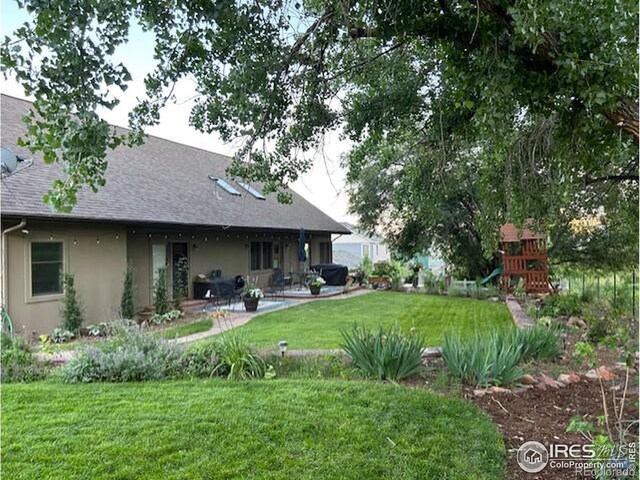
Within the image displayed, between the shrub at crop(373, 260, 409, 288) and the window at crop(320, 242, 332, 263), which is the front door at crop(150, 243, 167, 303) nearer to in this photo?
the shrub at crop(373, 260, 409, 288)

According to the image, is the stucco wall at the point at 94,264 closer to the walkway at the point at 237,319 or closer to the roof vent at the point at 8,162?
the roof vent at the point at 8,162

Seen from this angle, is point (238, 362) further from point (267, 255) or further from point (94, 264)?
point (267, 255)

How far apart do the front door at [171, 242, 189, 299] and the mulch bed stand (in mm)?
11263

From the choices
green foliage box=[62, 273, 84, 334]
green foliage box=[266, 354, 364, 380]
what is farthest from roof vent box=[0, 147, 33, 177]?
green foliage box=[266, 354, 364, 380]

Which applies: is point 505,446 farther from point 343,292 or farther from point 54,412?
point 343,292

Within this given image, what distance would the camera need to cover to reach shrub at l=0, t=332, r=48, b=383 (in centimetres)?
596

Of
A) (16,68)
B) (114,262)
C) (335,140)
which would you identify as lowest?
(114,262)

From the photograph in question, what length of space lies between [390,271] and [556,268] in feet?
23.0

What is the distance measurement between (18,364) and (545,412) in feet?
21.1

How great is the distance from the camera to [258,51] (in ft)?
14.3

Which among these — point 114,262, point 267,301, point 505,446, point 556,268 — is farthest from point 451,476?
point 556,268

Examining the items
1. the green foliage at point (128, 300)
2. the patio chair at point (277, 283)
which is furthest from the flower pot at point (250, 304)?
the patio chair at point (277, 283)

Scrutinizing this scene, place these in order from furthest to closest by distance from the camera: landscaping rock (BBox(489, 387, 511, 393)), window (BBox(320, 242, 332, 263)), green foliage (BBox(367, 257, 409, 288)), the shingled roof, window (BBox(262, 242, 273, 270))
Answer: window (BBox(320, 242, 332, 263)) → green foliage (BBox(367, 257, 409, 288)) → window (BBox(262, 242, 273, 270)) → the shingled roof → landscaping rock (BBox(489, 387, 511, 393))

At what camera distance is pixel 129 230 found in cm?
1270
